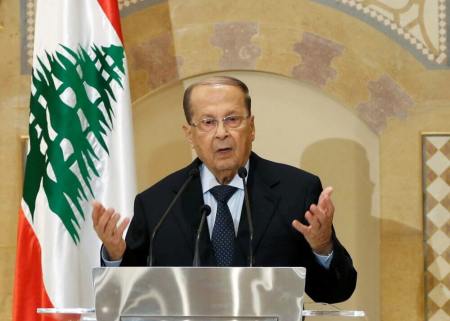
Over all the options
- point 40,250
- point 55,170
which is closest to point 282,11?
point 55,170

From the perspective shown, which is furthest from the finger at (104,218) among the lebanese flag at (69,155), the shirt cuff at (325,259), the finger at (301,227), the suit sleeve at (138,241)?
the lebanese flag at (69,155)

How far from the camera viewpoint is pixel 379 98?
177 inches

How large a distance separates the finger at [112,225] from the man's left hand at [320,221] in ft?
1.82

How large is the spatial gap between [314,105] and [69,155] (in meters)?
1.38

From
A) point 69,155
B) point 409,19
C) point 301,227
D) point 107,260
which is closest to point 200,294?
point 301,227

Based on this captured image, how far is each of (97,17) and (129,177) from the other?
81 centimetres

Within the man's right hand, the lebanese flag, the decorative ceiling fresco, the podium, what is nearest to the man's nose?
the man's right hand

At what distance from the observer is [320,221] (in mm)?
2598

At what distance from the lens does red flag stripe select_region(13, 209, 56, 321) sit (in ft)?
13.4

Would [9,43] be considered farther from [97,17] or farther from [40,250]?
[40,250]

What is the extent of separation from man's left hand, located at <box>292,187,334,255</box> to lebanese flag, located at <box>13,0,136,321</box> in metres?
1.63

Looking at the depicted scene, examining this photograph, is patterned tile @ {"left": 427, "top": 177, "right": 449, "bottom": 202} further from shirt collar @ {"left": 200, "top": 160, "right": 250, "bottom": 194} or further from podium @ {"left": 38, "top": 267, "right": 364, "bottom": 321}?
podium @ {"left": 38, "top": 267, "right": 364, "bottom": 321}

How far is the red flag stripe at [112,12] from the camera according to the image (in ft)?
13.8

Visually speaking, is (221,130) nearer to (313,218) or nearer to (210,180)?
(210,180)
